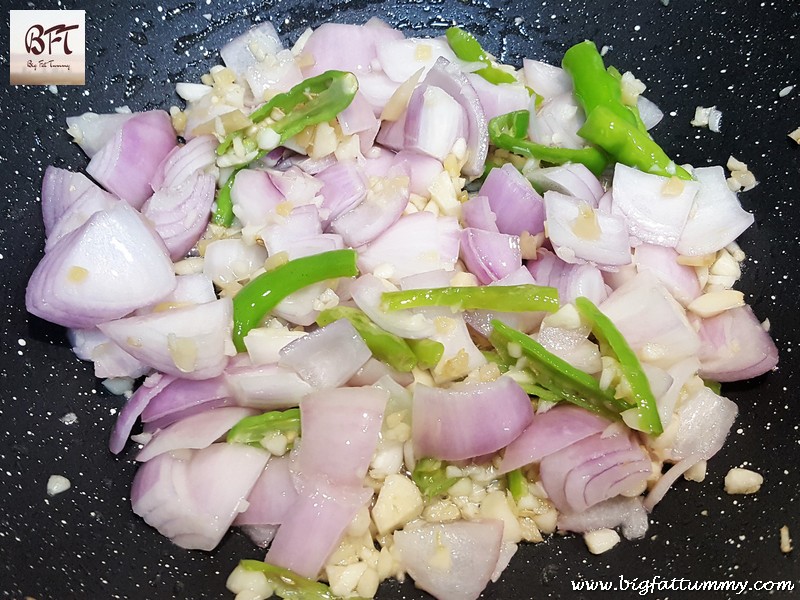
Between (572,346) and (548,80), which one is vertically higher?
(548,80)

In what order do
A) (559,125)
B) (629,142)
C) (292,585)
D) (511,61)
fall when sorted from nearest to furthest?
(292,585), (629,142), (559,125), (511,61)

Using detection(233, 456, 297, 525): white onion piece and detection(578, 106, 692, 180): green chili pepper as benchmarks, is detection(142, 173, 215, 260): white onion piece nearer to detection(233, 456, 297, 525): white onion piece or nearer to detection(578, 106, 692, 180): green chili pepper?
detection(233, 456, 297, 525): white onion piece

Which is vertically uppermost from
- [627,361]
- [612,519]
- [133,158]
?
[133,158]

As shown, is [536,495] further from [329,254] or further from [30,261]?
[30,261]

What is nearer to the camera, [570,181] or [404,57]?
[570,181]

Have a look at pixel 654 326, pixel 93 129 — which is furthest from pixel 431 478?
pixel 93 129

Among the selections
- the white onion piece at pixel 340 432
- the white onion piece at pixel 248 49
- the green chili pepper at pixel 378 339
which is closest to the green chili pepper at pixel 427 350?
the green chili pepper at pixel 378 339

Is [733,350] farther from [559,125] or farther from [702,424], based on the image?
[559,125]
